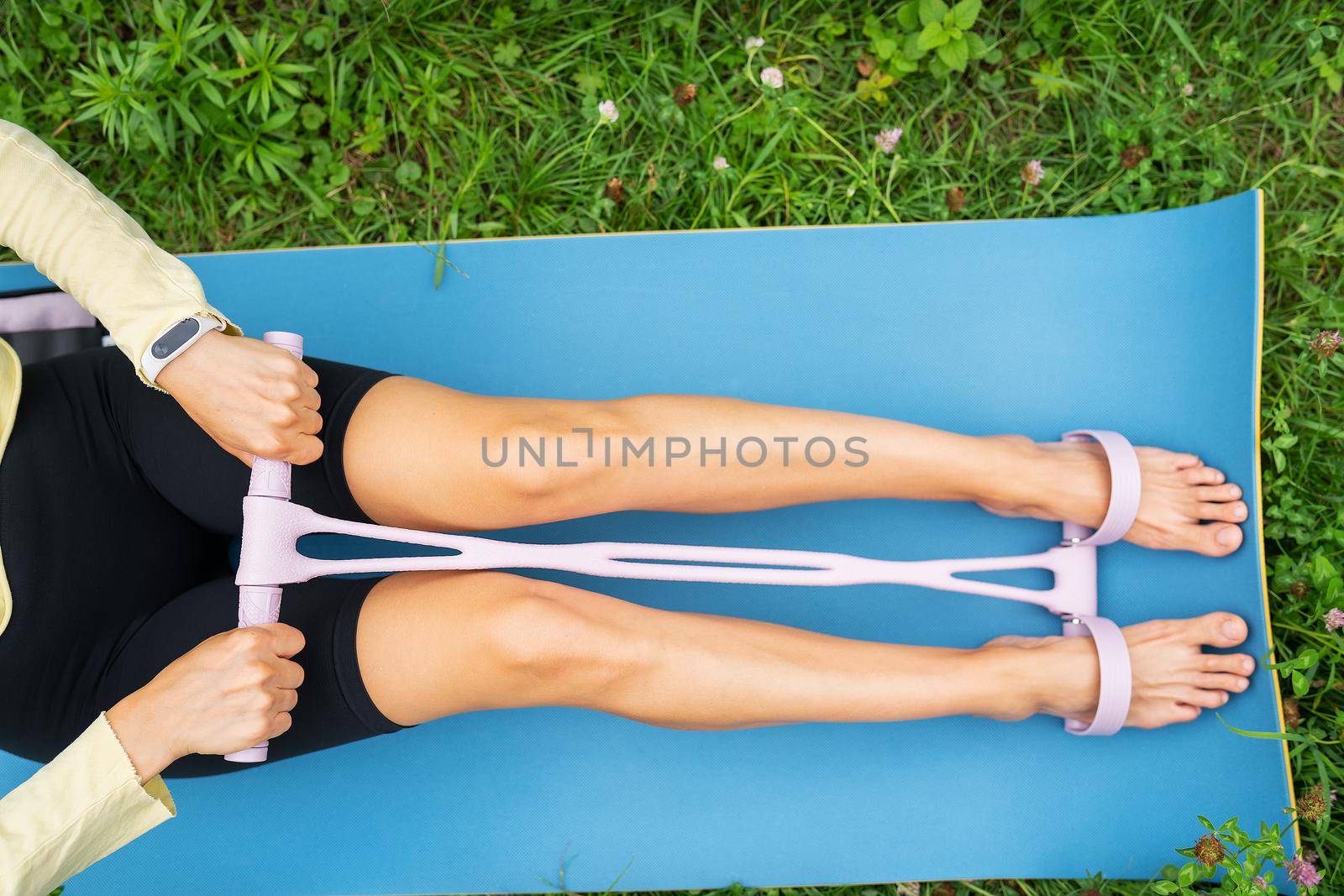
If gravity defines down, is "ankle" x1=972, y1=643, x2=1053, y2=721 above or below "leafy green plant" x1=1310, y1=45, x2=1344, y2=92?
below

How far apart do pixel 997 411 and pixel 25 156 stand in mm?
1596

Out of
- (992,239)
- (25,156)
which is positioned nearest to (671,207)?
(992,239)

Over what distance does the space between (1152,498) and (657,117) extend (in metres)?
1.24

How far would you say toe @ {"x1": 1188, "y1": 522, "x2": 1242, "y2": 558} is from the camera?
1.63m

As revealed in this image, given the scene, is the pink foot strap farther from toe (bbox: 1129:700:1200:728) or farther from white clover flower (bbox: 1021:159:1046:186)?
white clover flower (bbox: 1021:159:1046:186)

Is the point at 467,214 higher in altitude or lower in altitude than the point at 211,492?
higher

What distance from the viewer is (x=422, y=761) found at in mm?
1709

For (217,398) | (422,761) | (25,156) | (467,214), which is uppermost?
(467,214)

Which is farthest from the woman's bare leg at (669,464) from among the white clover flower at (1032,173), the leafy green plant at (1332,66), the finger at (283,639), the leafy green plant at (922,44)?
the leafy green plant at (1332,66)

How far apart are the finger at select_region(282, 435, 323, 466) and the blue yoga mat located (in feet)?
1.68

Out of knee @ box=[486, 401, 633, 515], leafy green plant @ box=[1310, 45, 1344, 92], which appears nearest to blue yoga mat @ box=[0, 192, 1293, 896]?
knee @ box=[486, 401, 633, 515]

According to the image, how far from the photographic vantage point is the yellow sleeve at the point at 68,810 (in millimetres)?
1120

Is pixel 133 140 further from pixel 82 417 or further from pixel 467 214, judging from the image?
pixel 82 417

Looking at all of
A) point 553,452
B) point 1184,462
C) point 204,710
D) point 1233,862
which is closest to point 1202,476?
point 1184,462
